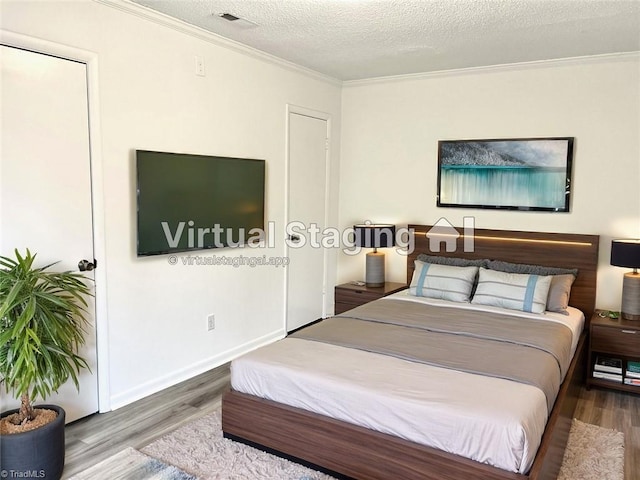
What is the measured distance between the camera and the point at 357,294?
4738 mm

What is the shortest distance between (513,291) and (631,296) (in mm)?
870

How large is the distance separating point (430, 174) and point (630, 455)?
2.81 metres

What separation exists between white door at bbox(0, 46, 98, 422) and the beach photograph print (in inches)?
123

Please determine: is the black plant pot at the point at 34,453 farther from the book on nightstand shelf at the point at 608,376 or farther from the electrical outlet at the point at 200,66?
the book on nightstand shelf at the point at 608,376

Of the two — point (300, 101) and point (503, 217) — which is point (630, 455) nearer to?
point (503, 217)

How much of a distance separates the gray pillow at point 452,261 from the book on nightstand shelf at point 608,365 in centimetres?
113

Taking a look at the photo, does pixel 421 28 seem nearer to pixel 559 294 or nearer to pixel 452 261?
pixel 452 261

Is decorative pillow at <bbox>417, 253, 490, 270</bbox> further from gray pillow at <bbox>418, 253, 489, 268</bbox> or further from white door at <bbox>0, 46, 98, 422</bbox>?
white door at <bbox>0, 46, 98, 422</bbox>

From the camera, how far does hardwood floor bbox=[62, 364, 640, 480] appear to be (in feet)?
9.07

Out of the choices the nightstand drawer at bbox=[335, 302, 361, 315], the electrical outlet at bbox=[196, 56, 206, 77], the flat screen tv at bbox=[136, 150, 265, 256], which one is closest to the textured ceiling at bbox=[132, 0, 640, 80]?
the electrical outlet at bbox=[196, 56, 206, 77]

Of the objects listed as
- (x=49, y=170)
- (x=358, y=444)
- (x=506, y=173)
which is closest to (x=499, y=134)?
(x=506, y=173)

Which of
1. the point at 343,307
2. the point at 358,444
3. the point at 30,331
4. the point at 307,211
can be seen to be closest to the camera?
the point at 30,331

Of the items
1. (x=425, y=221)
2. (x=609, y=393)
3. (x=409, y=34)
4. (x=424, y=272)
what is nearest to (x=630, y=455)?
(x=609, y=393)

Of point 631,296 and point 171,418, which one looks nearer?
point 171,418
